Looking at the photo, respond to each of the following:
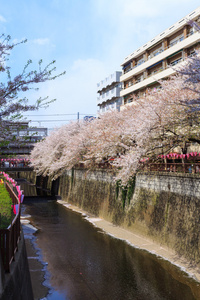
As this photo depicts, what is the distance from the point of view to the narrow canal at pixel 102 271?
36.3 ft

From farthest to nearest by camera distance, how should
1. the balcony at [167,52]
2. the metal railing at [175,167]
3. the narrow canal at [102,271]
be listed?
the balcony at [167,52]
the metal railing at [175,167]
the narrow canal at [102,271]

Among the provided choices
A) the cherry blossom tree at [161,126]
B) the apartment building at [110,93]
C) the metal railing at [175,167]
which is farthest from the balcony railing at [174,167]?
the apartment building at [110,93]

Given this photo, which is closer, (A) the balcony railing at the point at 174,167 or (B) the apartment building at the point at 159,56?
(A) the balcony railing at the point at 174,167

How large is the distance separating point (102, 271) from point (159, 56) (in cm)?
2687

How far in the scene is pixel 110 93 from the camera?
169 ft

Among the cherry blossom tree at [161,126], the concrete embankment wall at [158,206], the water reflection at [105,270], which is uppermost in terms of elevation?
the cherry blossom tree at [161,126]

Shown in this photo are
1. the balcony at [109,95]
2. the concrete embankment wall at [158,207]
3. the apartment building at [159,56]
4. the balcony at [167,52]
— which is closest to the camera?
the concrete embankment wall at [158,207]

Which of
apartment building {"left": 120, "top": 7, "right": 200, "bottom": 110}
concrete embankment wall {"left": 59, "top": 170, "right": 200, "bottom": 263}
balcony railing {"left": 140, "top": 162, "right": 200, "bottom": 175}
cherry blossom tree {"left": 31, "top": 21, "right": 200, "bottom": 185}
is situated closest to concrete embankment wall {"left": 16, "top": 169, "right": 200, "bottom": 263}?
concrete embankment wall {"left": 59, "top": 170, "right": 200, "bottom": 263}

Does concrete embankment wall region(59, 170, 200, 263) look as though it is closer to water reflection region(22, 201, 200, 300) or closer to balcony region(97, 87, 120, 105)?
water reflection region(22, 201, 200, 300)

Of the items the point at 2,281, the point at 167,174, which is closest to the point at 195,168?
the point at 167,174

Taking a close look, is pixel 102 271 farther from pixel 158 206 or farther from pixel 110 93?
pixel 110 93

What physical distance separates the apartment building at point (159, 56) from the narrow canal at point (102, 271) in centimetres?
1404

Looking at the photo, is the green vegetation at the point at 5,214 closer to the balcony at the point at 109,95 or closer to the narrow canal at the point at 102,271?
the narrow canal at the point at 102,271

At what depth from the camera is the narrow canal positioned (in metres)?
11.1
